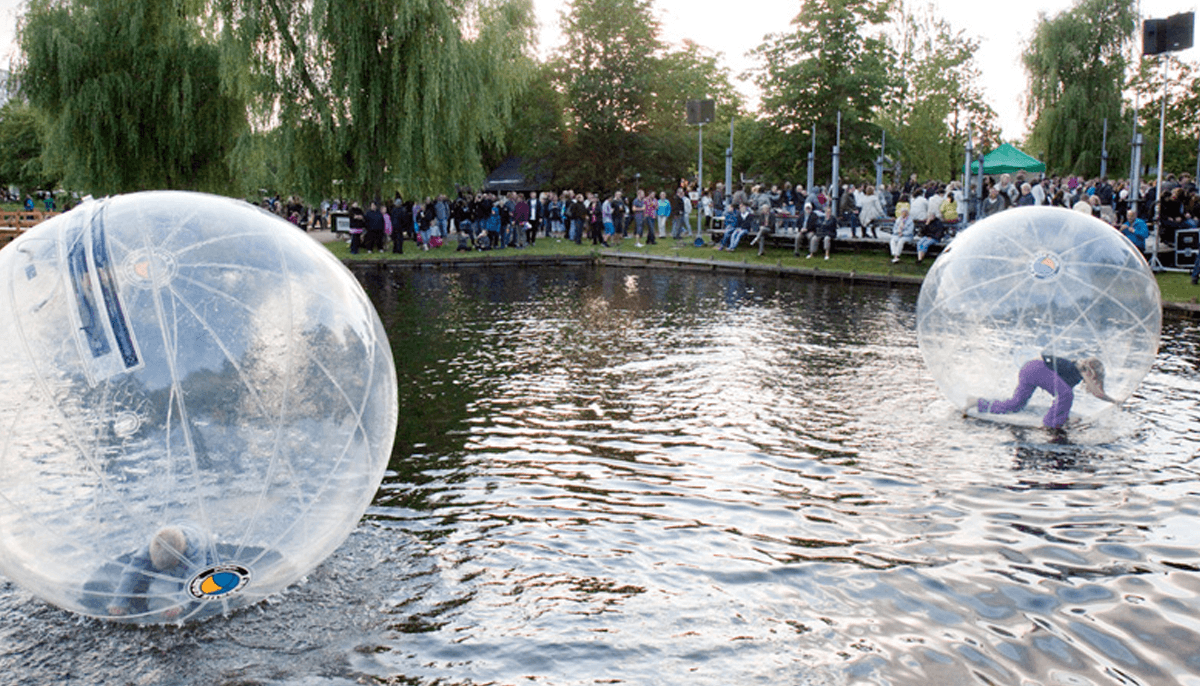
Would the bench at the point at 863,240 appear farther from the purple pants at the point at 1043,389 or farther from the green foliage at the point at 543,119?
the green foliage at the point at 543,119

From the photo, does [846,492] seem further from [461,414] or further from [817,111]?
[817,111]

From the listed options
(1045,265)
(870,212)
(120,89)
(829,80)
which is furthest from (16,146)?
(1045,265)

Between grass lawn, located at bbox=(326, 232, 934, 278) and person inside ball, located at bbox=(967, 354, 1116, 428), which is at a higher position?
grass lawn, located at bbox=(326, 232, 934, 278)

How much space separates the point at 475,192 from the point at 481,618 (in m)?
29.5

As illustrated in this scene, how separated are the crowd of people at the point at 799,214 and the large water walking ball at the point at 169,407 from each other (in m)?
17.8

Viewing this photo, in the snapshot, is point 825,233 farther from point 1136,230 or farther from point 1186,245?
point 1186,245

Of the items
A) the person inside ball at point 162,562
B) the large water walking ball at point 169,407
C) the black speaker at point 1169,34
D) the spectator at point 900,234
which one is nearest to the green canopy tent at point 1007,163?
the spectator at point 900,234

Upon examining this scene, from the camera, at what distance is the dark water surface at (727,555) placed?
14.6 feet

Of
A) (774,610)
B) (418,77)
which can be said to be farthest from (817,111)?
(774,610)

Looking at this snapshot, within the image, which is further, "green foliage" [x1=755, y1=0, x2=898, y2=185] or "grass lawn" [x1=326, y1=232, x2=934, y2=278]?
"green foliage" [x1=755, y1=0, x2=898, y2=185]

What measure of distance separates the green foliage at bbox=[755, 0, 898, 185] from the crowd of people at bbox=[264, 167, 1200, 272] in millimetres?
9536

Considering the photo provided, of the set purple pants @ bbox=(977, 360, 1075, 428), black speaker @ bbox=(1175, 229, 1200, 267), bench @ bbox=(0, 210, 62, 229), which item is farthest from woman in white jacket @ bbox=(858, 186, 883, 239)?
bench @ bbox=(0, 210, 62, 229)

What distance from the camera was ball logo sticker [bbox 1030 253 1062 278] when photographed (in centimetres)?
782

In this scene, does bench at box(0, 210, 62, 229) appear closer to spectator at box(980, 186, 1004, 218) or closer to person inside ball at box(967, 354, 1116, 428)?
spectator at box(980, 186, 1004, 218)
